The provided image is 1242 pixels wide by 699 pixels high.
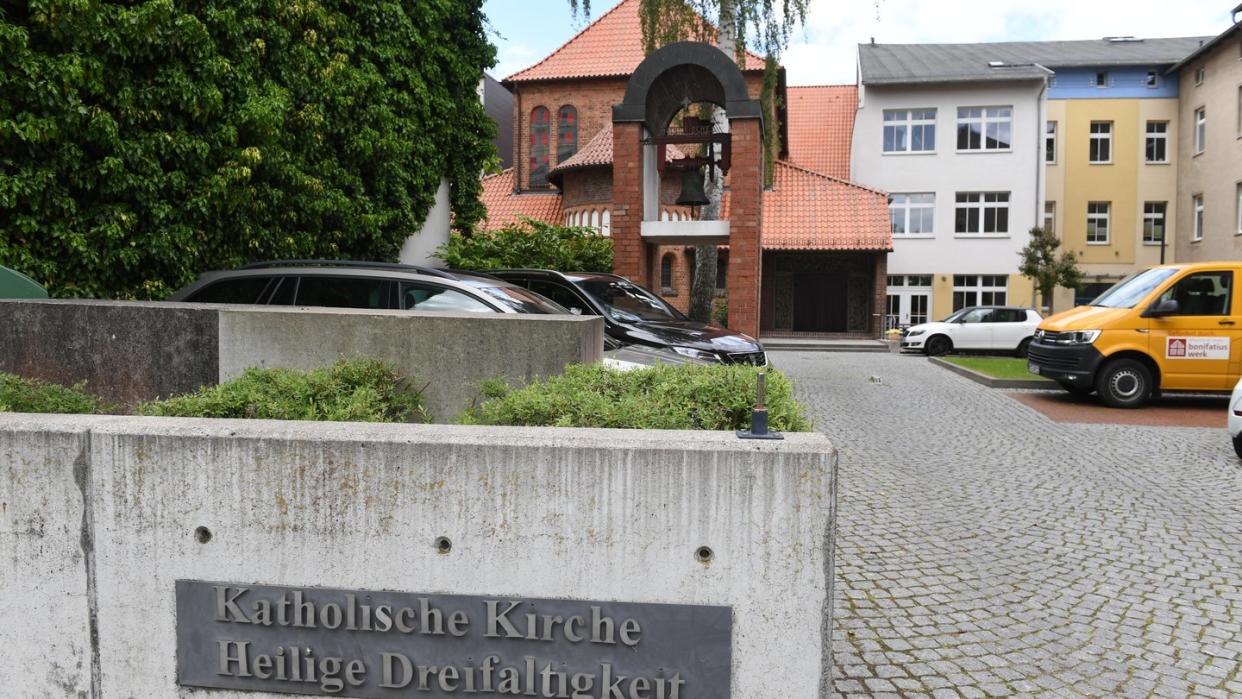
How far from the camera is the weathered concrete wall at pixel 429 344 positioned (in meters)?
5.04

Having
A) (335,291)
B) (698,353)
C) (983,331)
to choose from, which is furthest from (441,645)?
(983,331)

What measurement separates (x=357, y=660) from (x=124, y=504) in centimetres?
91

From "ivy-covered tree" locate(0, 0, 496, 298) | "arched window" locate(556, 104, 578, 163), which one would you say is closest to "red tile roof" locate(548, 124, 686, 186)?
"arched window" locate(556, 104, 578, 163)

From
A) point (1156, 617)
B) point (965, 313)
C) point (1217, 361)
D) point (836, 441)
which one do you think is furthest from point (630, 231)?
point (965, 313)

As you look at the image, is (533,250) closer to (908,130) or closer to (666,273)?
(666,273)

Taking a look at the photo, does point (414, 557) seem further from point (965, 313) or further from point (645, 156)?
point (965, 313)

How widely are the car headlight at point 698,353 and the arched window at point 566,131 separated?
30058mm

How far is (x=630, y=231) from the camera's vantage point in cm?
1515

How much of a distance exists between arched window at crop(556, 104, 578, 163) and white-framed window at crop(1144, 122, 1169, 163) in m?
26.0

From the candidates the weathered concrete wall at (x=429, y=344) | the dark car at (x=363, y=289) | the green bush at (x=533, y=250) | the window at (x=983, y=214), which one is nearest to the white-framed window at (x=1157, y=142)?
the window at (x=983, y=214)

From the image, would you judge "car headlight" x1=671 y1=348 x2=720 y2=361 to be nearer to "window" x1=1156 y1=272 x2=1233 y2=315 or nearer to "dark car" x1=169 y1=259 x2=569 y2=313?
"dark car" x1=169 y1=259 x2=569 y2=313

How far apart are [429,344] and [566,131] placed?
34963mm

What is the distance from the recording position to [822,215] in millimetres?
34625

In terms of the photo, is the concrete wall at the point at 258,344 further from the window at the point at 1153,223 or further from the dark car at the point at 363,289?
the window at the point at 1153,223
